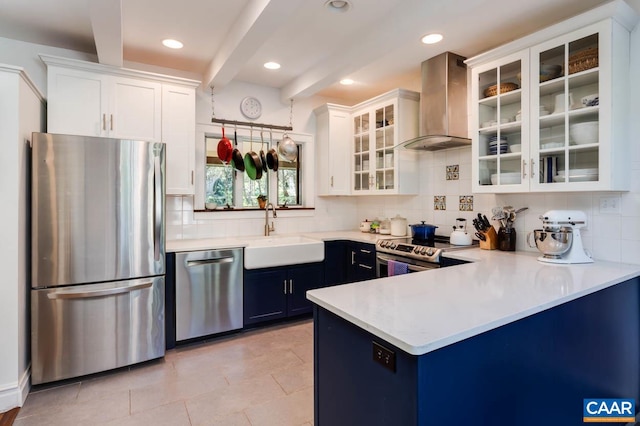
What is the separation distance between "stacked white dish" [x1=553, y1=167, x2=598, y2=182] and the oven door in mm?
1018

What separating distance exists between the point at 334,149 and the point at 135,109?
84.3 inches

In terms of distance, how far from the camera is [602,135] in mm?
2047

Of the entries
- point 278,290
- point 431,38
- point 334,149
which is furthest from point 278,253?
point 431,38

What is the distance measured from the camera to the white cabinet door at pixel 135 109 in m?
2.88

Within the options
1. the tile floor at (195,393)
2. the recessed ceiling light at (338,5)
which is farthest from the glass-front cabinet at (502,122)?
the tile floor at (195,393)

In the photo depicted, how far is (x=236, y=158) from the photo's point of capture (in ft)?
12.4

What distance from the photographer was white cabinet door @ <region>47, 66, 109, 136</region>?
105 inches

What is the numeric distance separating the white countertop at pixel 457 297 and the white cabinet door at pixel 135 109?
236 centimetres

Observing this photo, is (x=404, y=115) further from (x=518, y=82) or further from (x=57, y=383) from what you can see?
(x=57, y=383)

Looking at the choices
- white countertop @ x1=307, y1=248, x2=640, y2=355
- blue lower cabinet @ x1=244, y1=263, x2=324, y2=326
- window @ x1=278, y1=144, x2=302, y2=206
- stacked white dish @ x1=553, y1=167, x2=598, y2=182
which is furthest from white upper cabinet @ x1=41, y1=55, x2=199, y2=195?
stacked white dish @ x1=553, y1=167, x2=598, y2=182

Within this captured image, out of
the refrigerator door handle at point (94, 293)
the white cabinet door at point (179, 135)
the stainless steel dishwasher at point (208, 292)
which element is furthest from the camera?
the white cabinet door at point (179, 135)

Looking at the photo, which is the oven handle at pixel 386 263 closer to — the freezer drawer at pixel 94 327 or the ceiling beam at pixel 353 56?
the ceiling beam at pixel 353 56

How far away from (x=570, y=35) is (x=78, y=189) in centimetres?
339

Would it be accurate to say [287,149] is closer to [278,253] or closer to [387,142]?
[387,142]
